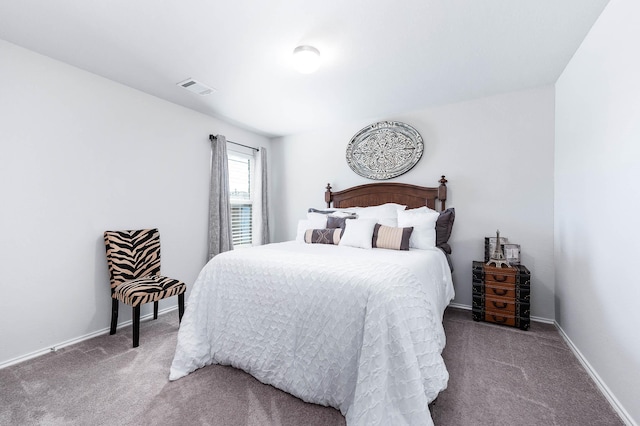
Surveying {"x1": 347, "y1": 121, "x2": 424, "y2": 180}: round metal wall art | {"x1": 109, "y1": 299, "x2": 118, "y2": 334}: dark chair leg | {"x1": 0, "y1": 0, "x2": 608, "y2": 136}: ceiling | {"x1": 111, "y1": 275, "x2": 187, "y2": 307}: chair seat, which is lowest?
{"x1": 109, "y1": 299, "x2": 118, "y2": 334}: dark chair leg

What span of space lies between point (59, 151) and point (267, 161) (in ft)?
8.78

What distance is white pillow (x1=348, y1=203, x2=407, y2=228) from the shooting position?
10.1 ft

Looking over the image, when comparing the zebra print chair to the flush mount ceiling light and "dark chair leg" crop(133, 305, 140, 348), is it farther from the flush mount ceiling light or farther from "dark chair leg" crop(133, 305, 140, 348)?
the flush mount ceiling light

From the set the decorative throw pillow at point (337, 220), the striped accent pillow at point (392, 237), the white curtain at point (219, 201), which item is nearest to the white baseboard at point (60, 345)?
the white curtain at point (219, 201)

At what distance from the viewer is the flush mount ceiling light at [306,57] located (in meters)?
2.11

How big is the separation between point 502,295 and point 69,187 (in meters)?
4.17

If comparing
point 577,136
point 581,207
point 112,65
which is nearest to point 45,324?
point 112,65

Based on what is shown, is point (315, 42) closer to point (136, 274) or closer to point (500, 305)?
point (136, 274)

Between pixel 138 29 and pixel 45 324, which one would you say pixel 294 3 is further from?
pixel 45 324

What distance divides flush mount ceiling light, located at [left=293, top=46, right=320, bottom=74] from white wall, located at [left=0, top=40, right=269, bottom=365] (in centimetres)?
190

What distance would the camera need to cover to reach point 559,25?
190 centimetres

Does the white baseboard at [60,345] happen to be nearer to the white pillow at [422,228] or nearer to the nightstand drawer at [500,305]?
the white pillow at [422,228]

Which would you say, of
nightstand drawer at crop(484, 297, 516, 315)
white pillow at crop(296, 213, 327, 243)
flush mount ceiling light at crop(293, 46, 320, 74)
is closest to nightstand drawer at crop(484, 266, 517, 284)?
nightstand drawer at crop(484, 297, 516, 315)

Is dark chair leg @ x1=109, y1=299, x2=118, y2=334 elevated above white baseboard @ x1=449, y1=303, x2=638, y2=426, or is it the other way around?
dark chair leg @ x1=109, y1=299, x2=118, y2=334
